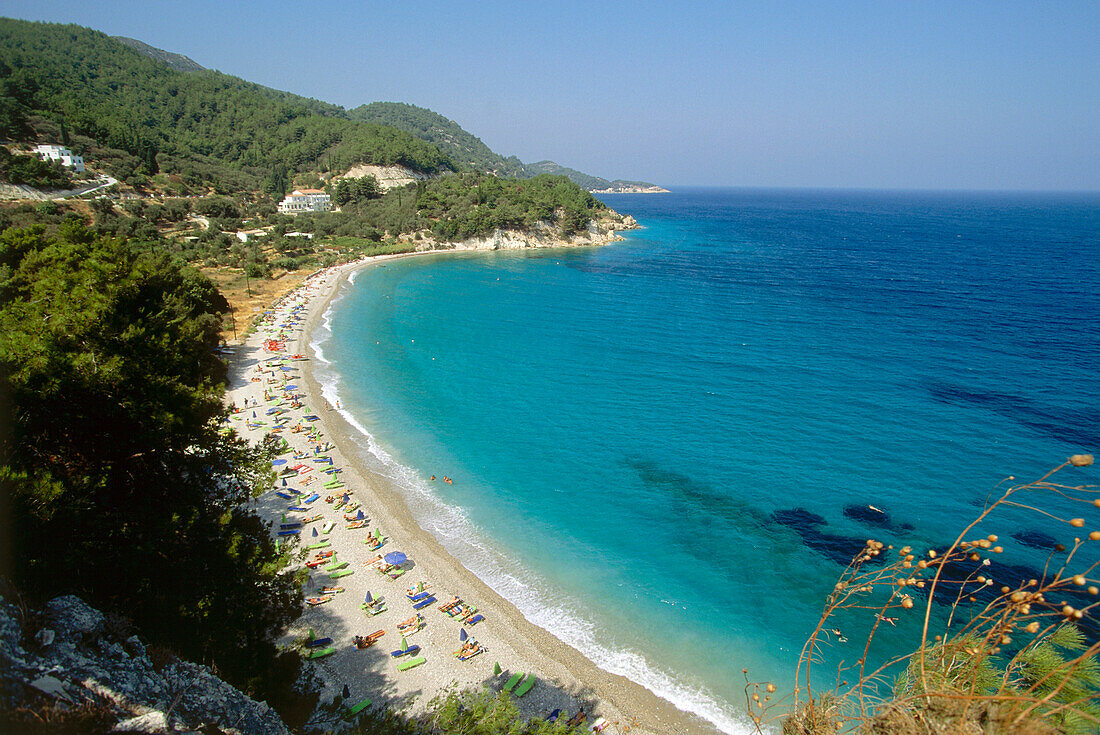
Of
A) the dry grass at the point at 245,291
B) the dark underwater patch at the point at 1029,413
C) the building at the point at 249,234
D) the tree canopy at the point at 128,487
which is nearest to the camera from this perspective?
the tree canopy at the point at 128,487

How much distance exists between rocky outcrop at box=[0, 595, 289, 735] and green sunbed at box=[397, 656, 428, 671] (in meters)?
9.07

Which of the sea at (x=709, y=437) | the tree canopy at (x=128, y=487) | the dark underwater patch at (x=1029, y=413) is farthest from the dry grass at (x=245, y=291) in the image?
the dark underwater patch at (x=1029, y=413)

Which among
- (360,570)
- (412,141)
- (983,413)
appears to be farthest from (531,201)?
(360,570)

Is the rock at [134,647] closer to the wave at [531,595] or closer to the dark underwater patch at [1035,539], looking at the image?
the wave at [531,595]

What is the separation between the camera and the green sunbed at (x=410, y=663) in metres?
18.7

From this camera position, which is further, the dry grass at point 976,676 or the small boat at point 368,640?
the small boat at point 368,640

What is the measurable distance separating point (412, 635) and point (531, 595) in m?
5.04

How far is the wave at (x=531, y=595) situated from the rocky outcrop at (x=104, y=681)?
40.6 ft

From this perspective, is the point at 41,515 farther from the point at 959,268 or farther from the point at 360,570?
the point at 959,268

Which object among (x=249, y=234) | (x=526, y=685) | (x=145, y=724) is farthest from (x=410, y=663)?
(x=249, y=234)

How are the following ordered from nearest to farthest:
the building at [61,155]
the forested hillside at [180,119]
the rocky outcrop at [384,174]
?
the building at [61,155] < the forested hillside at [180,119] < the rocky outcrop at [384,174]

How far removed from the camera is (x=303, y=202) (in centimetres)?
12288

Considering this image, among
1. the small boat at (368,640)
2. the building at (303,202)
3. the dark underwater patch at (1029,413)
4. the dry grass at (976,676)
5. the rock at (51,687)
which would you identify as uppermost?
the building at (303,202)

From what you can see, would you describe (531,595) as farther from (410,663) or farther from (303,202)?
(303,202)
